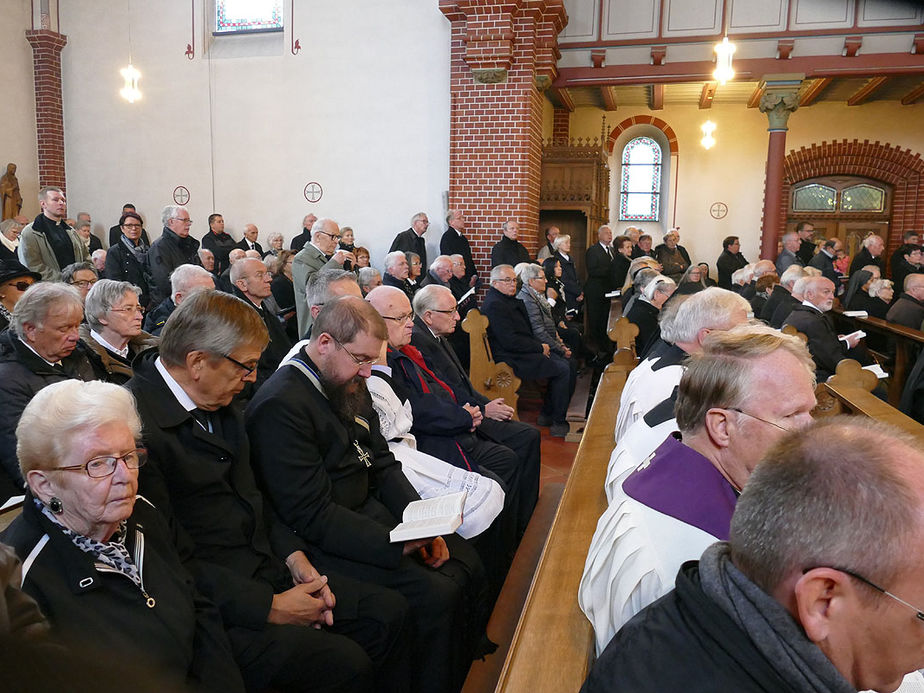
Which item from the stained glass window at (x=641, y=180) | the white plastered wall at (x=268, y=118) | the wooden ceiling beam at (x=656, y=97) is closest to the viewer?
the white plastered wall at (x=268, y=118)

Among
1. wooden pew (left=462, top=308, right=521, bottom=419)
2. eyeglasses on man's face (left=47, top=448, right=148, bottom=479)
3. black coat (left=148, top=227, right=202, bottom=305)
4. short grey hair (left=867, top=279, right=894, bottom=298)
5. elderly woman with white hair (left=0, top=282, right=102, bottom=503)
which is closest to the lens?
eyeglasses on man's face (left=47, top=448, right=148, bottom=479)

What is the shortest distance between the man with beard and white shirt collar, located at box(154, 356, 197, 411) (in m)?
0.34

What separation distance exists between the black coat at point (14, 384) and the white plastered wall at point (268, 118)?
773 cm

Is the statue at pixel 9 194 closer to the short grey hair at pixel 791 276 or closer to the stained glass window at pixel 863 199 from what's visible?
the short grey hair at pixel 791 276

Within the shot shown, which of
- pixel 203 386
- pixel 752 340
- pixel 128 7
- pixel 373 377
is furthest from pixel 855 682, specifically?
pixel 128 7

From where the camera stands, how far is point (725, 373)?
1.92m

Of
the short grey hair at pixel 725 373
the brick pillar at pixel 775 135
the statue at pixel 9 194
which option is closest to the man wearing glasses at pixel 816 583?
the short grey hair at pixel 725 373

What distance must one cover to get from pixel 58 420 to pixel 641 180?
45.2ft

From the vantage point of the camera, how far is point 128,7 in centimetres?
1133

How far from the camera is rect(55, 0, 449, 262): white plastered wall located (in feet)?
34.0

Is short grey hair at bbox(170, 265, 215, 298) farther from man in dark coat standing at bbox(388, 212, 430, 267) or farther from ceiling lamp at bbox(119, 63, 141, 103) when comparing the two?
ceiling lamp at bbox(119, 63, 141, 103)

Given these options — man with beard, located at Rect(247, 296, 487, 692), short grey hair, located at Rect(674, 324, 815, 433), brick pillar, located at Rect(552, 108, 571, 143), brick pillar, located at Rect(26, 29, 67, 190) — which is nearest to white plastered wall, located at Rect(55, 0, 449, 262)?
brick pillar, located at Rect(26, 29, 67, 190)

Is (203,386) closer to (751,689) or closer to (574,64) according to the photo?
(751,689)

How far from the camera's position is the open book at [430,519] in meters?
2.33
